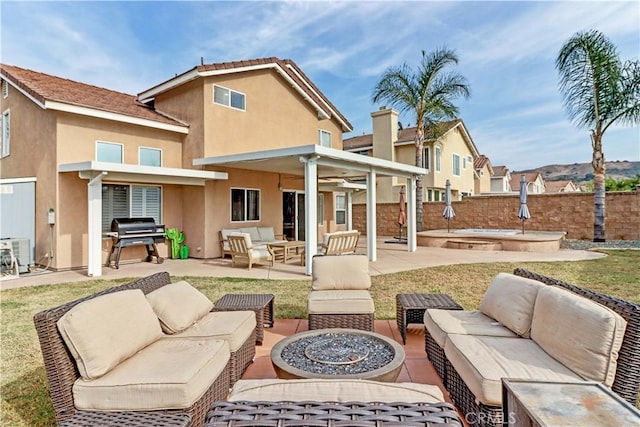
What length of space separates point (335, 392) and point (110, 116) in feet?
37.4

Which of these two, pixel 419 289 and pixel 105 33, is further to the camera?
pixel 105 33

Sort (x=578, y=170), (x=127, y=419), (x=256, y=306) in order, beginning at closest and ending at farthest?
(x=127, y=419) → (x=256, y=306) → (x=578, y=170)

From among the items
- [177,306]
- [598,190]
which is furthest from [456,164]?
[177,306]

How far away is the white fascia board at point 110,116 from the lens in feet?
31.2

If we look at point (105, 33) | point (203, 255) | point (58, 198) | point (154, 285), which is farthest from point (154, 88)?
point (154, 285)

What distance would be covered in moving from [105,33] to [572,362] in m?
14.8

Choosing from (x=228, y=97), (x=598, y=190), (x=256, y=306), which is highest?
(x=228, y=97)

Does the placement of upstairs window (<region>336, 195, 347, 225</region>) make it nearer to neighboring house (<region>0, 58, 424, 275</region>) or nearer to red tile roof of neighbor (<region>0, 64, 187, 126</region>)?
neighboring house (<region>0, 58, 424, 275</region>)

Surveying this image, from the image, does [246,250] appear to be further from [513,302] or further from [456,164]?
[456,164]

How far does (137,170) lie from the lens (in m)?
9.54

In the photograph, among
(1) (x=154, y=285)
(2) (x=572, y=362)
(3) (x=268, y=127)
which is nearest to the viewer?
(2) (x=572, y=362)

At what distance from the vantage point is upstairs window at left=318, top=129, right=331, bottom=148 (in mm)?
A: 17906

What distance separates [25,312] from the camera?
232 inches

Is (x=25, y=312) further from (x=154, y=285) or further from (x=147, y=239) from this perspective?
(x=147, y=239)
